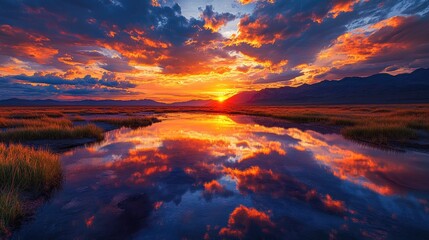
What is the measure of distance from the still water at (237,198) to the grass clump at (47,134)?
525 centimetres

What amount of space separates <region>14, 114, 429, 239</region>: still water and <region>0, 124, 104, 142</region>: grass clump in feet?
17.2

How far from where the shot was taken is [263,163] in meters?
10.5

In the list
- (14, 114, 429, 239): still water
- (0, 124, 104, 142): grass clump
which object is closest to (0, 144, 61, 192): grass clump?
(14, 114, 429, 239): still water

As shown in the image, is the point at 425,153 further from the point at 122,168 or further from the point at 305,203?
the point at 122,168

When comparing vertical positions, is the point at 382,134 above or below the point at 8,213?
below

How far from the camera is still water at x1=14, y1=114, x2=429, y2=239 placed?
4879 millimetres

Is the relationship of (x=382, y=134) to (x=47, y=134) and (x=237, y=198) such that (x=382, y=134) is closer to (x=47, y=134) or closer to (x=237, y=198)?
(x=237, y=198)

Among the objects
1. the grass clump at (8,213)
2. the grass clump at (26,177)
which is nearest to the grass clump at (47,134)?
the grass clump at (26,177)

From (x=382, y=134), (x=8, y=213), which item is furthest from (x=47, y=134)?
(x=382, y=134)

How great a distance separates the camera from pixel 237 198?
6562 mm

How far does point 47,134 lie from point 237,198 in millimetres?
15484

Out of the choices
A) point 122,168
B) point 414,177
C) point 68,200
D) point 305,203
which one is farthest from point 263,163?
point 68,200

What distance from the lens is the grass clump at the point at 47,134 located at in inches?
563

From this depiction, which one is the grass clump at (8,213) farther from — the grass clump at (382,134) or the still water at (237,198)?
the grass clump at (382,134)
